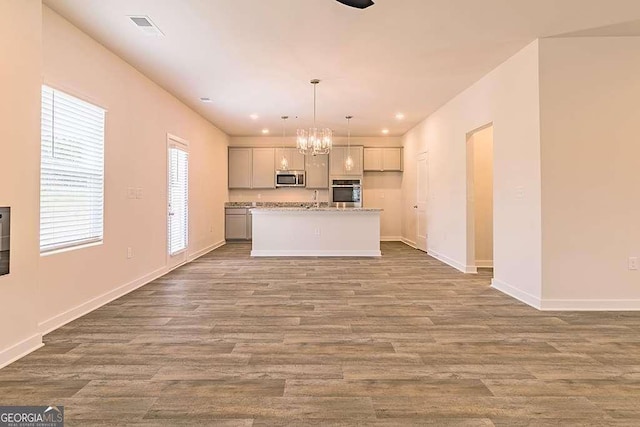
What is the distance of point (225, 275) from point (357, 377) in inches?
137

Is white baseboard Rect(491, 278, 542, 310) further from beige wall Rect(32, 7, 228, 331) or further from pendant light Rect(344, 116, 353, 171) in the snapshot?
beige wall Rect(32, 7, 228, 331)

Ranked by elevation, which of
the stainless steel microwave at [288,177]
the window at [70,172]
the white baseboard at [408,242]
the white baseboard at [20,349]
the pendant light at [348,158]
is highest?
the pendant light at [348,158]

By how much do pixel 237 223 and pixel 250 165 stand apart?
156 centimetres

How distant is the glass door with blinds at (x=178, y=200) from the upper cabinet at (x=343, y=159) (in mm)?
3968

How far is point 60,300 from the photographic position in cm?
321

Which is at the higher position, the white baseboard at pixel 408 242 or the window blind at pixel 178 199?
the window blind at pixel 178 199

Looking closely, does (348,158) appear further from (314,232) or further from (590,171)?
(590,171)

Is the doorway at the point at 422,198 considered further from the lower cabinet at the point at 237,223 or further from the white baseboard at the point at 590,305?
the lower cabinet at the point at 237,223

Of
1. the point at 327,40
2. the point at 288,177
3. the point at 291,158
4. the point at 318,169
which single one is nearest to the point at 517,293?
the point at 327,40

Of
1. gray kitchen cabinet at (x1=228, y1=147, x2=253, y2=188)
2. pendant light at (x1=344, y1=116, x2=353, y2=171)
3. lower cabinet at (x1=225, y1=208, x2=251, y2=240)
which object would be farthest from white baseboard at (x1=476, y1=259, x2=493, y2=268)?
gray kitchen cabinet at (x1=228, y1=147, x2=253, y2=188)

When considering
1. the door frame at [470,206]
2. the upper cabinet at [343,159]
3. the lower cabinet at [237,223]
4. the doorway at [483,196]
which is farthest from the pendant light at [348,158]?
the door frame at [470,206]

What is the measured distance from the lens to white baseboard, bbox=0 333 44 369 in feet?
7.79

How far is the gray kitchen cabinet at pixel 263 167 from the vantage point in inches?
Result: 371

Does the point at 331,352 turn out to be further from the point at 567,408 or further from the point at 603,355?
the point at 603,355
